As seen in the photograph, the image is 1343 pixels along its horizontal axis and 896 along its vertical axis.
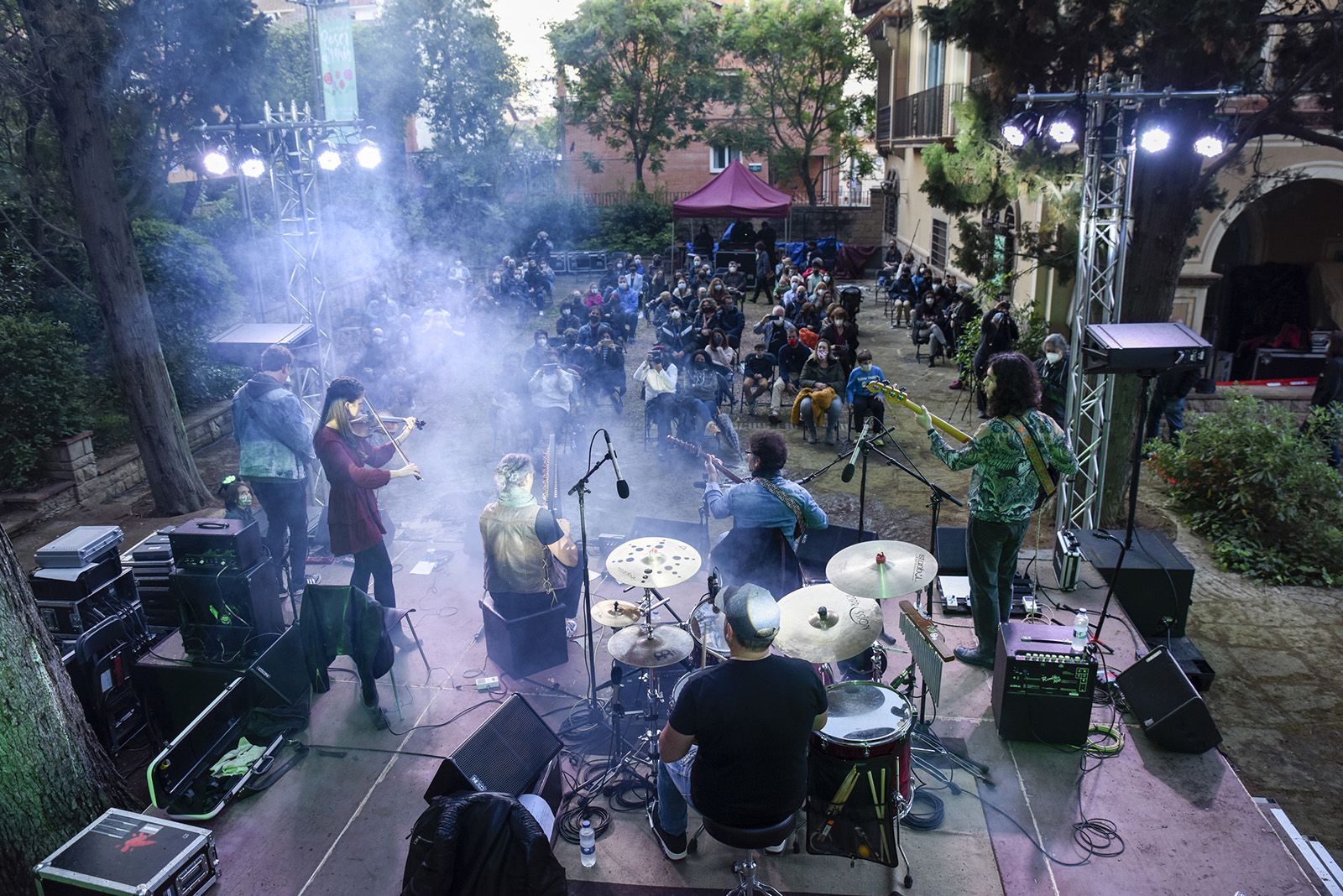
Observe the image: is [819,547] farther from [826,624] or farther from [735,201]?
[735,201]

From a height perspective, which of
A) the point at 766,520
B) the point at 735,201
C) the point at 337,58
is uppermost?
the point at 337,58

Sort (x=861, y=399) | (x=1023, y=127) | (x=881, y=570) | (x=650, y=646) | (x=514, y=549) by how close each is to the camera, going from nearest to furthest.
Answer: (x=881, y=570) < (x=650, y=646) < (x=514, y=549) < (x=1023, y=127) < (x=861, y=399)

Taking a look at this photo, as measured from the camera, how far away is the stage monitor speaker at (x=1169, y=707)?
4.70m

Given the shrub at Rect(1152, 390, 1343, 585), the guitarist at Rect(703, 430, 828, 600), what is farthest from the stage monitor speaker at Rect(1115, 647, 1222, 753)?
the shrub at Rect(1152, 390, 1343, 585)

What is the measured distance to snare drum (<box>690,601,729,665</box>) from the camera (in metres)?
4.80

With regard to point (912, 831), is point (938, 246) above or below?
above

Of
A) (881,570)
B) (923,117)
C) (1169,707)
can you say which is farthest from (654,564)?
(923,117)

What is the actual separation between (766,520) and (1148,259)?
532 cm

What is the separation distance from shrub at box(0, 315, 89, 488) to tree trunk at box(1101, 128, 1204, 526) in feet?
34.9

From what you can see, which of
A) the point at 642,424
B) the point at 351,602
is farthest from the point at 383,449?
the point at 642,424

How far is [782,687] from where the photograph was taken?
10.7ft

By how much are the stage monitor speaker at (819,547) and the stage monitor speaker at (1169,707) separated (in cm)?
202

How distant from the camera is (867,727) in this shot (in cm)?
380

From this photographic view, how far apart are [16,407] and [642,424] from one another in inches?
272
